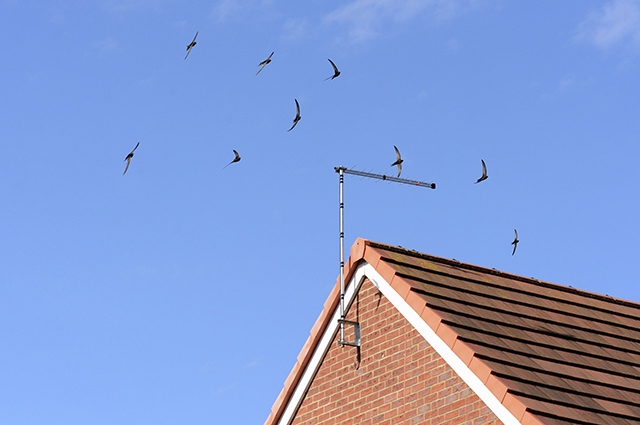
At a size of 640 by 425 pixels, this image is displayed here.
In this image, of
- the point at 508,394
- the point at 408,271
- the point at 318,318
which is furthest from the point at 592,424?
the point at 318,318

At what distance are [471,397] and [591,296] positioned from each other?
163 inches

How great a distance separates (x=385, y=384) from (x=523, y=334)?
156 centimetres

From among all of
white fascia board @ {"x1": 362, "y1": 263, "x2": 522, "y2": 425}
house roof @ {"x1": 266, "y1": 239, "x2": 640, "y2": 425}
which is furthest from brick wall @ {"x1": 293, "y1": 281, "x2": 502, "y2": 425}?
house roof @ {"x1": 266, "y1": 239, "x2": 640, "y2": 425}

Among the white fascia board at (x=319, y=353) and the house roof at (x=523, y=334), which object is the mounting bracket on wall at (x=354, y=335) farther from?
the house roof at (x=523, y=334)

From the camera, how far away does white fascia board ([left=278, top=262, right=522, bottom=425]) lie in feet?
39.9

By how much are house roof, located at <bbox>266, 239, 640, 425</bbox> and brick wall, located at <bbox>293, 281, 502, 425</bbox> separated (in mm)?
250

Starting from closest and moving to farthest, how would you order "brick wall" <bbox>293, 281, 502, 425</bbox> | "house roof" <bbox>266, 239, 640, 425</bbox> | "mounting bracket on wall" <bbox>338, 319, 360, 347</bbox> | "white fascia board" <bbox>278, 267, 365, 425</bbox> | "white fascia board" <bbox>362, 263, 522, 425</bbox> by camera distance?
1. "white fascia board" <bbox>362, 263, 522, 425</bbox>
2. "house roof" <bbox>266, 239, 640, 425</bbox>
3. "brick wall" <bbox>293, 281, 502, 425</bbox>
4. "mounting bracket on wall" <bbox>338, 319, 360, 347</bbox>
5. "white fascia board" <bbox>278, 267, 365, 425</bbox>

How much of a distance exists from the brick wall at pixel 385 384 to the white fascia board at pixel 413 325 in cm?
7

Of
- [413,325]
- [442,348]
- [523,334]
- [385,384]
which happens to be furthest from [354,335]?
[523,334]

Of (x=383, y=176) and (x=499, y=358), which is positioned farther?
(x=383, y=176)

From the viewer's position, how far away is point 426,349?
43.4 ft

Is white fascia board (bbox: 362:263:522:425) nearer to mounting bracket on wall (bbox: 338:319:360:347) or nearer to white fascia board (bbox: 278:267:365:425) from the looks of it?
white fascia board (bbox: 278:267:365:425)

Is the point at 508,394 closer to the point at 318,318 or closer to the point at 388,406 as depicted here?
the point at 388,406

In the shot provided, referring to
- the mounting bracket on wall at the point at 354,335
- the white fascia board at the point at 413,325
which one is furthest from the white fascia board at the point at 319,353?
the mounting bracket on wall at the point at 354,335
